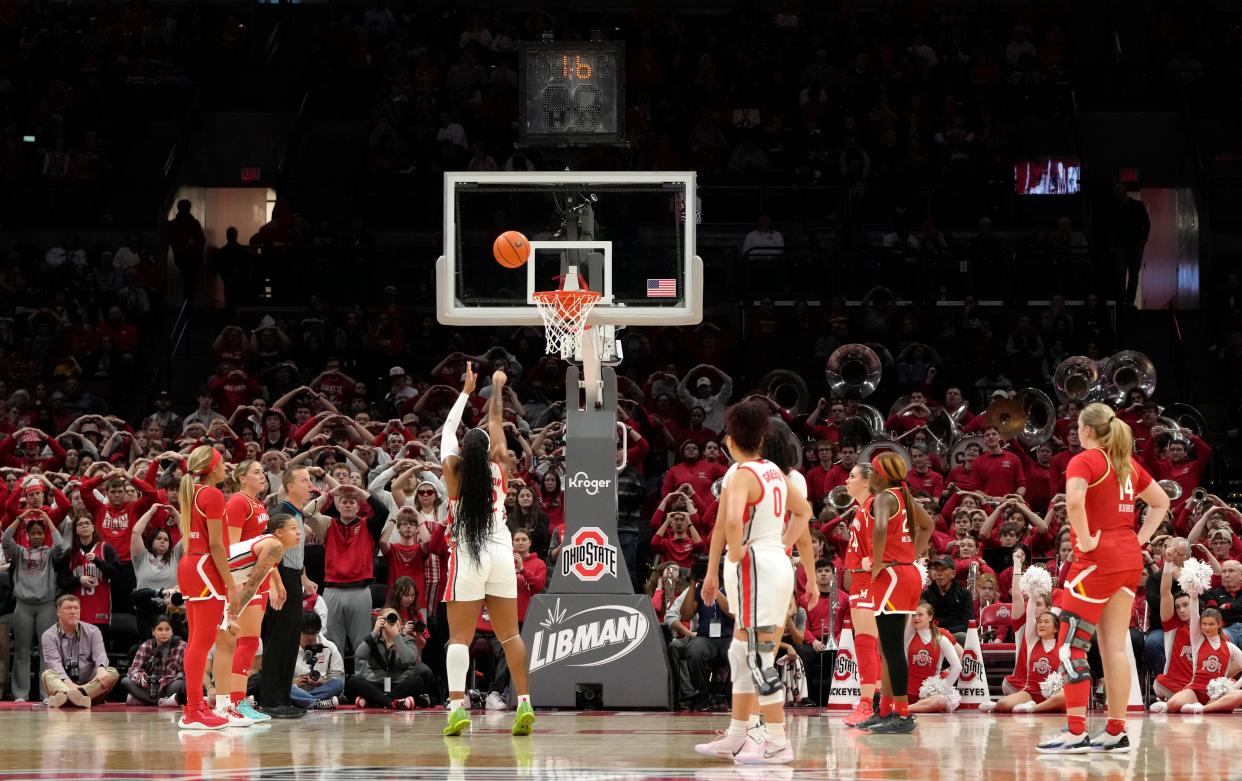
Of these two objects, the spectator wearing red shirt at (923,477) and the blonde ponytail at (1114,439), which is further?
the spectator wearing red shirt at (923,477)

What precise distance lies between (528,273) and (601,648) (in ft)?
9.69

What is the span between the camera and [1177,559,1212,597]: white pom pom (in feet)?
45.8

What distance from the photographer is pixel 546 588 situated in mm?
14766

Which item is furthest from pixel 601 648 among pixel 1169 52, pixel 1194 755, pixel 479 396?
pixel 1169 52

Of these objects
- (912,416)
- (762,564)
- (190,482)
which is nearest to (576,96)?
(190,482)

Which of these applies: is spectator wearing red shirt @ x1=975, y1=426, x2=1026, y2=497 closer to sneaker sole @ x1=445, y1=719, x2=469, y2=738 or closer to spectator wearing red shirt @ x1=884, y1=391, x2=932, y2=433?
spectator wearing red shirt @ x1=884, y1=391, x2=932, y2=433

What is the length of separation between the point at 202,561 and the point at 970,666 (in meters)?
6.37

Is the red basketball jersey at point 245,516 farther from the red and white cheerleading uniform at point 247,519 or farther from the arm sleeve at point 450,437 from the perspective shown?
the arm sleeve at point 450,437

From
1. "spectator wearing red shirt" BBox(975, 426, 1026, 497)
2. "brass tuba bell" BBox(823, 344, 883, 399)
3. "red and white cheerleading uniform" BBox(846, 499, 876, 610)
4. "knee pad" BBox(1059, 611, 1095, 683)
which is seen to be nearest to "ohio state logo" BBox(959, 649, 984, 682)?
"red and white cheerleading uniform" BBox(846, 499, 876, 610)

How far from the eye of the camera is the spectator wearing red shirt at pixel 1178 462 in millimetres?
17953

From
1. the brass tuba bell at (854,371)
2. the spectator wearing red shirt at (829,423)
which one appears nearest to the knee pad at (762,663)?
the spectator wearing red shirt at (829,423)

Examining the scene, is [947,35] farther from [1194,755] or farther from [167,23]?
[1194,755]

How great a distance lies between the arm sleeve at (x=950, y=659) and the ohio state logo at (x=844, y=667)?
0.73 meters

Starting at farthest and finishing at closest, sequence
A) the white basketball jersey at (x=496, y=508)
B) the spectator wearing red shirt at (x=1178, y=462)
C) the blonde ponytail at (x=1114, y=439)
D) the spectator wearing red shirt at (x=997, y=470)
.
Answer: the spectator wearing red shirt at (x=1178, y=462) → the spectator wearing red shirt at (x=997, y=470) → the white basketball jersey at (x=496, y=508) → the blonde ponytail at (x=1114, y=439)
